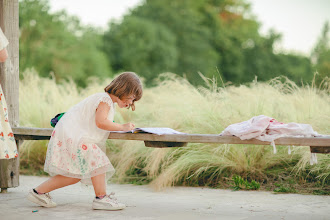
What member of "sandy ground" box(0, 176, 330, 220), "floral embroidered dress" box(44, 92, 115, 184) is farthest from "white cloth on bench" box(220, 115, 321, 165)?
"floral embroidered dress" box(44, 92, 115, 184)

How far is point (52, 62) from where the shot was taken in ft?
61.6

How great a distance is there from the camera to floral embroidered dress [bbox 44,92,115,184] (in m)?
3.70

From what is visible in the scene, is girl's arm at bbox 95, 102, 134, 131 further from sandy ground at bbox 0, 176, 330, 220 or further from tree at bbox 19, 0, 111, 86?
tree at bbox 19, 0, 111, 86

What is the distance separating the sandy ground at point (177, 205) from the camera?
3607mm

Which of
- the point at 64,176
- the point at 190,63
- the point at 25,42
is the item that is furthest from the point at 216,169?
the point at 190,63

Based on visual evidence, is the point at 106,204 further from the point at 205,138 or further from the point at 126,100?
the point at 205,138

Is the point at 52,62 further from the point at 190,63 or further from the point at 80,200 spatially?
the point at 80,200

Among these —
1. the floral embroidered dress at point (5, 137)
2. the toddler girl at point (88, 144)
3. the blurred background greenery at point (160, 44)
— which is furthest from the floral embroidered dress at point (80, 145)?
the blurred background greenery at point (160, 44)

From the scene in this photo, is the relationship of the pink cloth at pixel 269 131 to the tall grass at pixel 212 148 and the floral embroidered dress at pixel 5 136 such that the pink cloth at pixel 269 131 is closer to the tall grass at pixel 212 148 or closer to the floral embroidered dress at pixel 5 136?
the tall grass at pixel 212 148

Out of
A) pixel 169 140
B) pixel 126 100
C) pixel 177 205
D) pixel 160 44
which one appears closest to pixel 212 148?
pixel 177 205

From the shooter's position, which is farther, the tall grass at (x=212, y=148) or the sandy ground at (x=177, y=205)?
the tall grass at (x=212, y=148)

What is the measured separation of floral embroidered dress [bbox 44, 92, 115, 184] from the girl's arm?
0.15ft

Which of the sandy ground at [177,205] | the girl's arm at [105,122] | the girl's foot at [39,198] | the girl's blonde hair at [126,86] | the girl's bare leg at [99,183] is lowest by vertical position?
the sandy ground at [177,205]

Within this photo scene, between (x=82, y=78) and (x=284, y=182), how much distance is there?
53.3 feet
